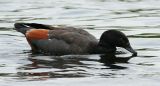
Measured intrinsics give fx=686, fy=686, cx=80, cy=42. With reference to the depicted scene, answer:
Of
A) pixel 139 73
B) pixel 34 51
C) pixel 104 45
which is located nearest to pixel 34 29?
pixel 34 51

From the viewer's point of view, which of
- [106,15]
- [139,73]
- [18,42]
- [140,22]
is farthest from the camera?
[106,15]

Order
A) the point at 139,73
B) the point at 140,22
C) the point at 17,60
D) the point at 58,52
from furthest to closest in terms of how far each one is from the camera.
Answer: the point at 140,22, the point at 58,52, the point at 17,60, the point at 139,73

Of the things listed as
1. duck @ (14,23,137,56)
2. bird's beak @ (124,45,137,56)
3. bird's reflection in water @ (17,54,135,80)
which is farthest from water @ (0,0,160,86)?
duck @ (14,23,137,56)

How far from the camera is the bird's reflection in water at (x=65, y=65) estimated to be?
40.1 ft

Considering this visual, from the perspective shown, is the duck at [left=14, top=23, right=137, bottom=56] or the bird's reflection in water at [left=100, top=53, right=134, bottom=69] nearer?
the bird's reflection in water at [left=100, top=53, right=134, bottom=69]

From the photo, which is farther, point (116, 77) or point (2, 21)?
point (2, 21)

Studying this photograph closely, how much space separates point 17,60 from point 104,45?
2.25 metres

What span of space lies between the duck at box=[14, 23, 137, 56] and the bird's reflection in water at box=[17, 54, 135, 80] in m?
0.33

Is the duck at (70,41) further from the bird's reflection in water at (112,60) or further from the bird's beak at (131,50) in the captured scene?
the bird's reflection in water at (112,60)

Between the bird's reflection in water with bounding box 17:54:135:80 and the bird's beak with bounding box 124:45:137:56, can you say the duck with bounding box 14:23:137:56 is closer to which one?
the bird's beak with bounding box 124:45:137:56

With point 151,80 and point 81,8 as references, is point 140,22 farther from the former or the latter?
point 151,80

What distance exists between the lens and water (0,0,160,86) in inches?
464

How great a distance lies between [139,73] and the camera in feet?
40.3

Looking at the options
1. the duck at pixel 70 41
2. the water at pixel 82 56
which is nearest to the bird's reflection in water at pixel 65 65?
the water at pixel 82 56
